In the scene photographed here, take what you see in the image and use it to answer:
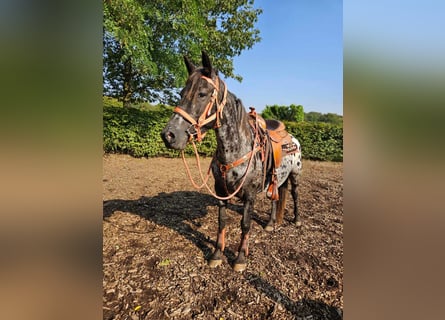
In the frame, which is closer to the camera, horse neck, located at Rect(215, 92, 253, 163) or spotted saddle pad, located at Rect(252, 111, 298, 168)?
horse neck, located at Rect(215, 92, 253, 163)

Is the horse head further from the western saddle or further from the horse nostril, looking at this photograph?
the western saddle

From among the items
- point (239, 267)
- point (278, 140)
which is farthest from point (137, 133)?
point (239, 267)

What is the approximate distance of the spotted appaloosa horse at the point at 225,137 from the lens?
2.61m

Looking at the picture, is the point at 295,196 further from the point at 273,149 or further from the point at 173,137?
the point at 173,137

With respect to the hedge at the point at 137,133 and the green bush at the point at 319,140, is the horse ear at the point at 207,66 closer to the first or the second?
the hedge at the point at 137,133

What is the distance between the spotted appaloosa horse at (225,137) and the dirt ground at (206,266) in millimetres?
430

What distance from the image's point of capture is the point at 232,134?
3195mm

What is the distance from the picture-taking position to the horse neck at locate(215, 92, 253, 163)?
3129mm

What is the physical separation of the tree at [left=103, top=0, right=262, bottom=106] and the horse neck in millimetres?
4949

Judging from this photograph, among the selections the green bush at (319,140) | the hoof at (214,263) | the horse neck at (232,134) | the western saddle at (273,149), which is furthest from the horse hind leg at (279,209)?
the green bush at (319,140)

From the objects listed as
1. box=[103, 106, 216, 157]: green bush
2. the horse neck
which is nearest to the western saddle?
the horse neck
